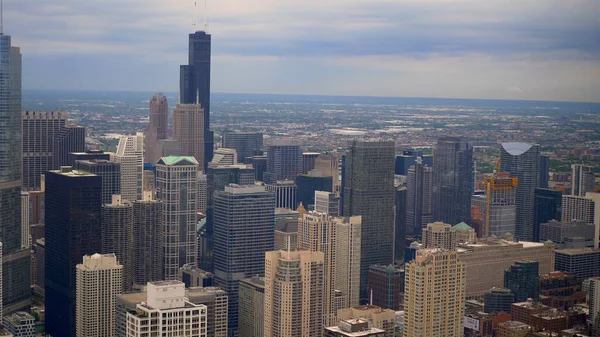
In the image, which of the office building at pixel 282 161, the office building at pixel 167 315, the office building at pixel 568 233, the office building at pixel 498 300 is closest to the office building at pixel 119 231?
the office building at pixel 282 161

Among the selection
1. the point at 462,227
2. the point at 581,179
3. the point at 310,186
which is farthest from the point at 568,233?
the point at 310,186

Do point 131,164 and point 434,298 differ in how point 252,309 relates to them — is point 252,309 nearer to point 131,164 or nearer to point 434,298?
point 434,298

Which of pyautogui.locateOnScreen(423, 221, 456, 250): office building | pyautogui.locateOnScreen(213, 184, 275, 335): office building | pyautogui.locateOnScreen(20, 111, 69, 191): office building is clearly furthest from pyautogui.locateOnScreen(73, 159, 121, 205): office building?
pyautogui.locateOnScreen(423, 221, 456, 250): office building

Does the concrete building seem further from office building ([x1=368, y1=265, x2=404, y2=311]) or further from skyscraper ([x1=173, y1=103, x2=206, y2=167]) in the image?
skyscraper ([x1=173, y1=103, x2=206, y2=167])

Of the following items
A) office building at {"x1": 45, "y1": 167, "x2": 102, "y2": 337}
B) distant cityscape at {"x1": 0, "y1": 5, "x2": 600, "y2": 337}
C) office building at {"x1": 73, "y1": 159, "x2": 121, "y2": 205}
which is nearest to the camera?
distant cityscape at {"x1": 0, "y1": 5, "x2": 600, "y2": 337}

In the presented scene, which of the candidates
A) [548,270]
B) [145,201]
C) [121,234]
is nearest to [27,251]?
[121,234]

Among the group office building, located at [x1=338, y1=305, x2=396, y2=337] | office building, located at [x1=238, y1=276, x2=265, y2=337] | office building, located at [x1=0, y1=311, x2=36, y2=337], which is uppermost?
office building, located at [x1=338, y1=305, x2=396, y2=337]
